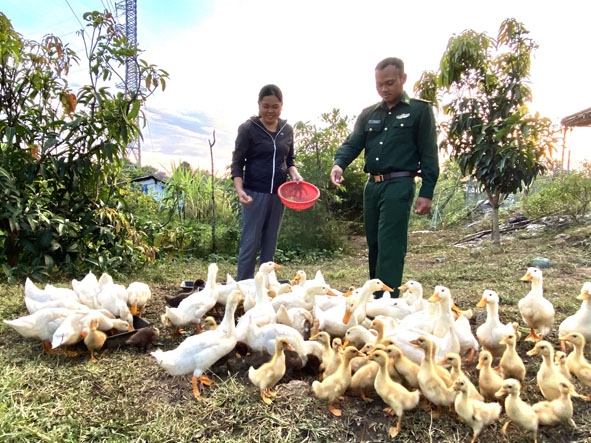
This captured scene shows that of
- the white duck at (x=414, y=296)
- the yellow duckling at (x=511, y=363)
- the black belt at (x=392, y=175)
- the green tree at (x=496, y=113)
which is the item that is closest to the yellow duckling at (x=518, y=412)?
the yellow duckling at (x=511, y=363)

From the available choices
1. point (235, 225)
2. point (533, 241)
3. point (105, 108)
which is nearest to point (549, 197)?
point (533, 241)

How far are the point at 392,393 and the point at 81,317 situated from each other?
2.01 metres

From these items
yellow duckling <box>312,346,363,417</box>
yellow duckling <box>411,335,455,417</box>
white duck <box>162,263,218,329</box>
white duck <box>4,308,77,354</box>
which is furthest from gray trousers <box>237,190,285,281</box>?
yellow duckling <box>411,335,455,417</box>

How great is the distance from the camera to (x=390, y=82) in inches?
134

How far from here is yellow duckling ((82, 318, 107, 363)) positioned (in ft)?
8.98

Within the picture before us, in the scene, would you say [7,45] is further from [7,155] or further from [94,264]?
[94,264]

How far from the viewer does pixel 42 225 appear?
4.75 meters

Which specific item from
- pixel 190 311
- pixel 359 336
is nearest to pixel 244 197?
pixel 190 311

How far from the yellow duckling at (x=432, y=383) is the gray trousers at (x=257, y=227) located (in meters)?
2.07

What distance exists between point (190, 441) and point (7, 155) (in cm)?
414

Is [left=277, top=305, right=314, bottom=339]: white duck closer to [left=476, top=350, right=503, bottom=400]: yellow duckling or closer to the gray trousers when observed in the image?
the gray trousers

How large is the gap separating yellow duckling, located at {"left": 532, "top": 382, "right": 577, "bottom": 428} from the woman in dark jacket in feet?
8.35

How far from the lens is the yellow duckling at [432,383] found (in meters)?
2.04

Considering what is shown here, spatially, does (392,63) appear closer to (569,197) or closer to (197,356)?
(197,356)
